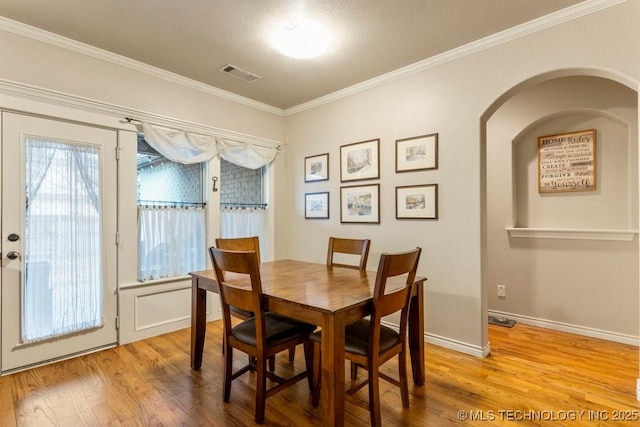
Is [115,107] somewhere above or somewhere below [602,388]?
above

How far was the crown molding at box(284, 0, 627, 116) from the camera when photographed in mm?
2182

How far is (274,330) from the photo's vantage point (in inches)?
77.2

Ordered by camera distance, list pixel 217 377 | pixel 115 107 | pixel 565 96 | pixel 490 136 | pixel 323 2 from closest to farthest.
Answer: pixel 323 2, pixel 217 377, pixel 115 107, pixel 565 96, pixel 490 136

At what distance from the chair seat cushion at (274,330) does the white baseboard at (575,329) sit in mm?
2611

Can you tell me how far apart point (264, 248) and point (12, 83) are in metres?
2.73

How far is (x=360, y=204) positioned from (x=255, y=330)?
1.95m

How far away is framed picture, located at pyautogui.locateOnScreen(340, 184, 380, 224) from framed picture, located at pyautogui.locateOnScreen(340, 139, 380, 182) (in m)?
0.12

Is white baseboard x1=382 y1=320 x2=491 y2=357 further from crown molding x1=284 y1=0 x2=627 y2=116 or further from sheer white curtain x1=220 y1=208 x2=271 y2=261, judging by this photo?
crown molding x1=284 y1=0 x2=627 y2=116

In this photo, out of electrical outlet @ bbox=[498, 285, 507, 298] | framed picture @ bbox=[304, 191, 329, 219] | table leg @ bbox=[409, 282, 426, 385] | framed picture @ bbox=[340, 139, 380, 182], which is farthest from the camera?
framed picture @ bbox=[304, 191, 329, 219]

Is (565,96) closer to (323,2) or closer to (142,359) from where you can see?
(323,2)

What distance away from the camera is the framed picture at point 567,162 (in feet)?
10.3

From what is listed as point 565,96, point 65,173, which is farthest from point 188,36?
point 565,96

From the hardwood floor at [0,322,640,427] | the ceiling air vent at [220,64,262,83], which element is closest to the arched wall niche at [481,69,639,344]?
the hardwood floor at [0,322,640,427]

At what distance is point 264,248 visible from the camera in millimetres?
4133
